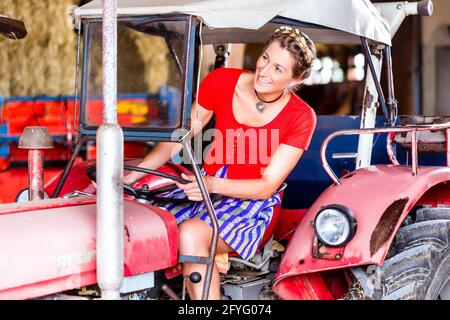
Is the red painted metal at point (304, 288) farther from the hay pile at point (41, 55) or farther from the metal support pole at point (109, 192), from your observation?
the hay pile at point (41, 55)

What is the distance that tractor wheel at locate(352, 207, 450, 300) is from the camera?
3.42 m

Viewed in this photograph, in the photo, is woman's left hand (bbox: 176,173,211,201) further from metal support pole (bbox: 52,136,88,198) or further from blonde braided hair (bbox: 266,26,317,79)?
blonde braided hair (bbox: 266,26,317,79)

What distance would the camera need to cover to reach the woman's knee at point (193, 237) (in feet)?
11.1

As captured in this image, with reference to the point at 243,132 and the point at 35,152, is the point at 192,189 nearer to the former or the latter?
the point at 243,132

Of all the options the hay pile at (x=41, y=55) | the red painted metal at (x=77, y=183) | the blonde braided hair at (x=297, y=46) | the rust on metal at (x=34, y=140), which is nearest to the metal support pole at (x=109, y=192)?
the rust on metal at (x=34, y=140)

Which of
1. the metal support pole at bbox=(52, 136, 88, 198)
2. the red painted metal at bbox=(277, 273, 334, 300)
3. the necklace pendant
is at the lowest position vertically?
the red painted metal at bbox=(277, 273, 334, 300)

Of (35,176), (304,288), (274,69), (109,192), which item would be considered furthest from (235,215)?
(109,192)

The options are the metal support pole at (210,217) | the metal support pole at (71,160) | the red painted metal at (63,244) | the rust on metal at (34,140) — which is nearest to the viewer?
the red painted metal at (63,244)

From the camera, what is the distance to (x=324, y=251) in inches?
136

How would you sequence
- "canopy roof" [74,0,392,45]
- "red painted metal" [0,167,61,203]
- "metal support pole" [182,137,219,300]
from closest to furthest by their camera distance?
"metal support pole" [182,137,219,300] < "canopy roof" [74,0,392,45] < "red painted metal" [0,167,61,203]

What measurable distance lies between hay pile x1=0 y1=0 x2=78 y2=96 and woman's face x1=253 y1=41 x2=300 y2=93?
470cm

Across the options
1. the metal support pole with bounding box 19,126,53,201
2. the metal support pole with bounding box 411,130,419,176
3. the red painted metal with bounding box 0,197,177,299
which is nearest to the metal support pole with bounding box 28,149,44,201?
the metal support pole with bounding box 19,126,53,201

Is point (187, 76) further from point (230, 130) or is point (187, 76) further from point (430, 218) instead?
point (430, 218)

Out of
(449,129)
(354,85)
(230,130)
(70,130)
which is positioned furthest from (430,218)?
(354,85)
